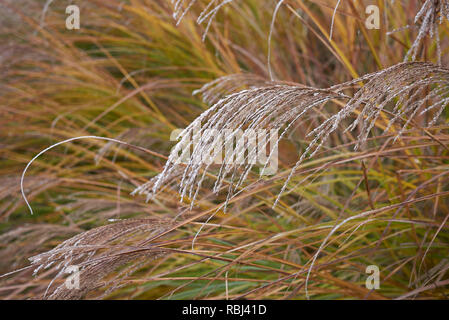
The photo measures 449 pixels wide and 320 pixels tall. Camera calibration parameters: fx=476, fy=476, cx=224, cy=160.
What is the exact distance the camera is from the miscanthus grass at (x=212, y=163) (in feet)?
3.34

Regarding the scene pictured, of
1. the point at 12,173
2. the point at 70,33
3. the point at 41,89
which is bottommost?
the point at 12,173

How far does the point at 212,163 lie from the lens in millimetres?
1047

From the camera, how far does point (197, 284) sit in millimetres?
1212

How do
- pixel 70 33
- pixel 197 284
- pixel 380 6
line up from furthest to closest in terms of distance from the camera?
1. pixel 70 33
2. pixel 197 284
3. pixel 380 6

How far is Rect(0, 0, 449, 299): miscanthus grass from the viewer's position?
1.02 metres
